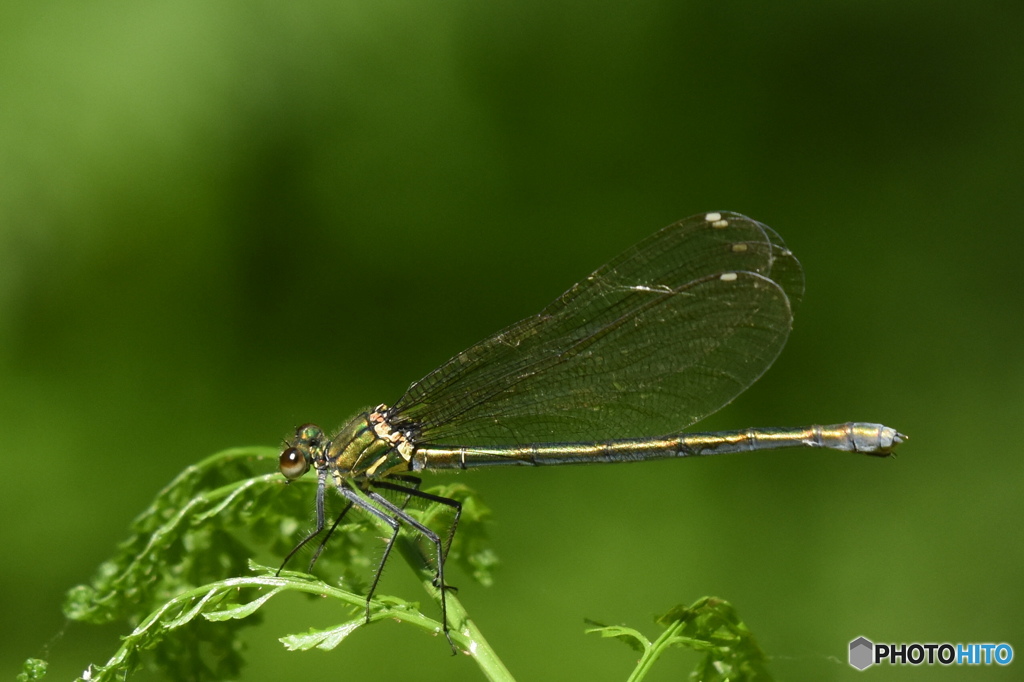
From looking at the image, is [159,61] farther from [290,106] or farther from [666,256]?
[666,256]

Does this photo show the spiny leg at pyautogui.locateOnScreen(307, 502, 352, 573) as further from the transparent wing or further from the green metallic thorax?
the transparent wing

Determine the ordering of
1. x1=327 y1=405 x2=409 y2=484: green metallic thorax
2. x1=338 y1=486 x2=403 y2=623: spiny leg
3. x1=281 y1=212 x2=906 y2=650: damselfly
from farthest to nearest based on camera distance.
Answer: x1=281 y1=212 x2=906 y2=650: damselfly, x1=327 y1=405 x2=409 y2=484: green metallic thorax, x1=338 y1=486 x2=403 y2=623: spiny leg

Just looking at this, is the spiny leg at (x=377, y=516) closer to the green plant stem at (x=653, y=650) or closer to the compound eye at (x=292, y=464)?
the compound eye at (x=292, y=464)

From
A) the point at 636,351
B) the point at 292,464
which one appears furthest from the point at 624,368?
the point at 292,464

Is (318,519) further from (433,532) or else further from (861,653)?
(861,653)

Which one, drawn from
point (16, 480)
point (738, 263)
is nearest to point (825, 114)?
point (738, 263)

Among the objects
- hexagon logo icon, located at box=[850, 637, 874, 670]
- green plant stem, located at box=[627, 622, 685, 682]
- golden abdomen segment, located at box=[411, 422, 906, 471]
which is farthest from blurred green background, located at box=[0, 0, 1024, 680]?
green plant stem, located at box=[627, 622, 685, 682]
